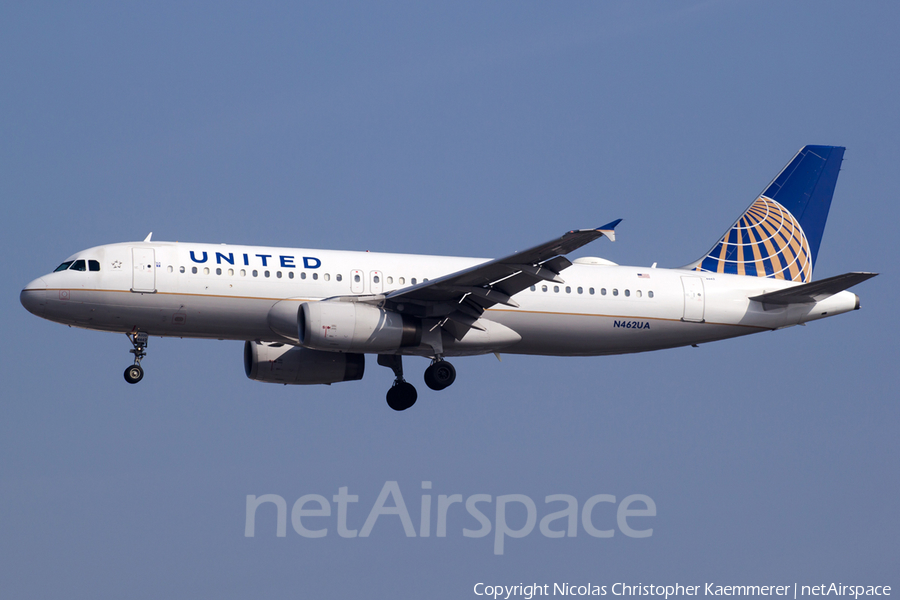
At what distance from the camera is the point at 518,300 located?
1237 inches

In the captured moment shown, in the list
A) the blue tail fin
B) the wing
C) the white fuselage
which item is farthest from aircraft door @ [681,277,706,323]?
the wing

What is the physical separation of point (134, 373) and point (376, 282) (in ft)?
23.1

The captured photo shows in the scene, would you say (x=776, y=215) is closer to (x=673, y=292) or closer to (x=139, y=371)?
(x=673, y=292)

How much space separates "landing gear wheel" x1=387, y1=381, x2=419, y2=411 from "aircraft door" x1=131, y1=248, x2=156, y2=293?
8085mm

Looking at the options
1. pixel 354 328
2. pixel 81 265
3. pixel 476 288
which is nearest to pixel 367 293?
pixel 354 328

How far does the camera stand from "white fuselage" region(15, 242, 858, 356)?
96.7 ft

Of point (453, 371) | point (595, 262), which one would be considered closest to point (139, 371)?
point (453, 371)

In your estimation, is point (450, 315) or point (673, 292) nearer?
point (450, 315)

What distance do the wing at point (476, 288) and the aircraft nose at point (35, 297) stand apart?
8.58m

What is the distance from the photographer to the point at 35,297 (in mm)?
Answer: 29500

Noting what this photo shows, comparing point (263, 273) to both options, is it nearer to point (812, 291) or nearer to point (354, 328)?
point (354, 328)

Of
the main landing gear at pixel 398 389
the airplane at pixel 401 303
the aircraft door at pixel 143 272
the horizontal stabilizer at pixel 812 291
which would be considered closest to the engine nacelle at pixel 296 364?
the airplane at pixel 401 303

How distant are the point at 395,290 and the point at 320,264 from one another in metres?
Result: 2.16

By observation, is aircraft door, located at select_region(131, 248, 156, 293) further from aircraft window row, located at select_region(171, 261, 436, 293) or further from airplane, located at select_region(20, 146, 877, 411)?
aircraft window row, located at select_region(171, 261, 436, 293)
